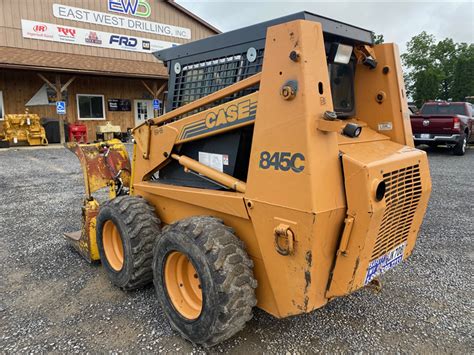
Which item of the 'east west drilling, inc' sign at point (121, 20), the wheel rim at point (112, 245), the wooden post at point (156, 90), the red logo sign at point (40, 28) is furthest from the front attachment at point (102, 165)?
the 'east west drilling, inc' sign at point (121, 20)

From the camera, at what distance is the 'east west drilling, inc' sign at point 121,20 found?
17.9 meters

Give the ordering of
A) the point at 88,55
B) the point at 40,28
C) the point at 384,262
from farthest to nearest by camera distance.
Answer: the point at 88,55
the point at 40,28
the point at 384,262

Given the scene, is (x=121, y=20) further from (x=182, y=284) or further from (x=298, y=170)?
(x=298, y=170)

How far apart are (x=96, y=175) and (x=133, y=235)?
1.35 m

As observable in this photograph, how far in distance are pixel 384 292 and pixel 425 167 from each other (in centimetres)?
133

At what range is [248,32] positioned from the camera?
284cm

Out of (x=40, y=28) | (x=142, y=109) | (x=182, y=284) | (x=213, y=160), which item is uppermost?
(x=40, y=28)

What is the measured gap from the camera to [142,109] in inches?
827

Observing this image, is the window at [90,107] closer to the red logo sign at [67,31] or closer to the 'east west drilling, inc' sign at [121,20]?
the red logo sign at [67,31]

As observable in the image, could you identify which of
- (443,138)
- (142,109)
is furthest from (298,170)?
(142,109)

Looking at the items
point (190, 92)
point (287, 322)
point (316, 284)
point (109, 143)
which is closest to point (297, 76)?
point (316, 284)

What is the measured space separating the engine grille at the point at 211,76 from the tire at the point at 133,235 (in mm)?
1015

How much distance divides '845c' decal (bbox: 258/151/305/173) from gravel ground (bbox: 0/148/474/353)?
1322 millimetres

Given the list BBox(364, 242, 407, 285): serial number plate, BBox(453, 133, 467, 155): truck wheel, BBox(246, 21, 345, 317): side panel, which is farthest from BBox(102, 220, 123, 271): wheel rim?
BBox(453, 133, 467, 155): truck wheel
